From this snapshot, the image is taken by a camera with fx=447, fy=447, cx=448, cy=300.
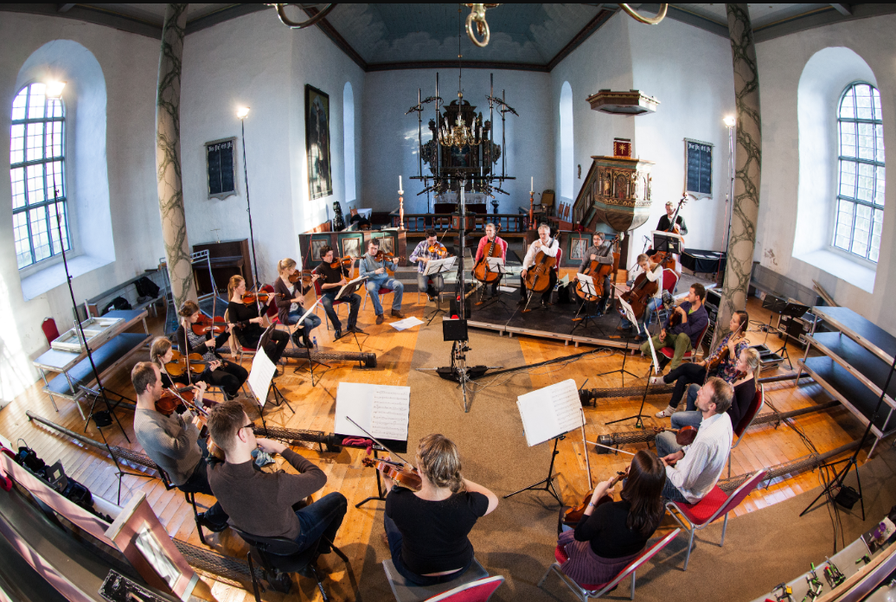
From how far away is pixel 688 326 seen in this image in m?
4.51

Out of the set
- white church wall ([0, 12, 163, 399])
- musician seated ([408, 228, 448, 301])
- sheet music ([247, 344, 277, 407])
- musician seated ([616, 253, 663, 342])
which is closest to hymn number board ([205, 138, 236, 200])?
white church wall ([0, 12, 163, 399])

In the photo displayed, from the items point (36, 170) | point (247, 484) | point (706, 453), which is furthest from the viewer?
point (36, 170)

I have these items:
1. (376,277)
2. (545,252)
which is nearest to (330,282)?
(376,277)

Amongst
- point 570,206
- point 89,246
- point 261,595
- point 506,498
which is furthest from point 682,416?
point 570,206

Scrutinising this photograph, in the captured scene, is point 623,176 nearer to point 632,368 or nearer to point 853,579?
point 632,368

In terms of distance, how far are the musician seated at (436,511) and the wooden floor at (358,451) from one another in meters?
0.91

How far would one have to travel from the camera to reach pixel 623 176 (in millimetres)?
6586

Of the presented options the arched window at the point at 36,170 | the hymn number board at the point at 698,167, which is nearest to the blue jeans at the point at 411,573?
the arched window at the point at 36,170

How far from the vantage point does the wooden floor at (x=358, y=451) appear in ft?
10.2

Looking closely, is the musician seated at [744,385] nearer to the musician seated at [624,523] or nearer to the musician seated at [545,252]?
the musician seated at [624,523]

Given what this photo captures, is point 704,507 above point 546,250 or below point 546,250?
below

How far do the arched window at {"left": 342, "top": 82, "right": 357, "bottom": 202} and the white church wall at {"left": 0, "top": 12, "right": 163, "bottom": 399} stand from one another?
18.2 feet

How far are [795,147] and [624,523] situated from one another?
587 cm

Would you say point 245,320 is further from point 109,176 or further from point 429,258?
point 109,176
